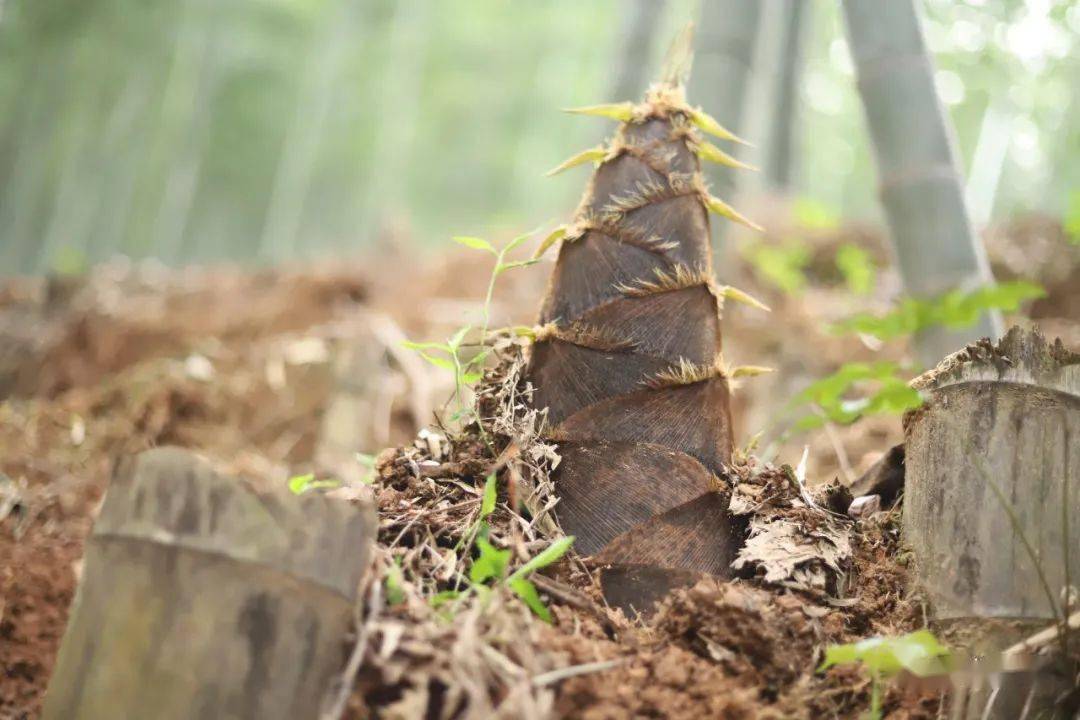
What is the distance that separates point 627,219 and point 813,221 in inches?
201

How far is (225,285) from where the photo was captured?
23.8 ft

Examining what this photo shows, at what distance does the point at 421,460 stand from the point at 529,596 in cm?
38

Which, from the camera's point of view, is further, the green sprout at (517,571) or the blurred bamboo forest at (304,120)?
the blurred bamboo forest at (304,120)

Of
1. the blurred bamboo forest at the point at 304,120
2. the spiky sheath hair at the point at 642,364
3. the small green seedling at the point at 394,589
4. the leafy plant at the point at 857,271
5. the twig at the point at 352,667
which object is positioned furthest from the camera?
the blurred bamboo forest at the point at 304,120

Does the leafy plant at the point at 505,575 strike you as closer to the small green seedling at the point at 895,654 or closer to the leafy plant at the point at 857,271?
the small green seedling at the point at 895,654

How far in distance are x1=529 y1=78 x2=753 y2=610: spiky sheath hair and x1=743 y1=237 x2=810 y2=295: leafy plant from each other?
154 inches

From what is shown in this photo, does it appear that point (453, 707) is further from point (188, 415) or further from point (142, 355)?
point (142, 355)

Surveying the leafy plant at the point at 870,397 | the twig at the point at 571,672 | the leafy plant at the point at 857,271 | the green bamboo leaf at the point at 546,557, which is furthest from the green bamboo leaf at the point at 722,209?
the leafy plant at the point at 857,271

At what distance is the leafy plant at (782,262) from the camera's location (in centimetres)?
518

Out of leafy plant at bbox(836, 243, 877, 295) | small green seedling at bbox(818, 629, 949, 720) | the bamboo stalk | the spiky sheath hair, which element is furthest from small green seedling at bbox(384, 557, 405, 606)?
leafy plant at bbox(836, 243, 877, 295)

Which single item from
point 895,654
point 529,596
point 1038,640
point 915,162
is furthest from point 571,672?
point 915,162

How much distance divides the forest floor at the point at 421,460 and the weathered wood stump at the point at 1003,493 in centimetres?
8

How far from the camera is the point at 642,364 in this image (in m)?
1.30

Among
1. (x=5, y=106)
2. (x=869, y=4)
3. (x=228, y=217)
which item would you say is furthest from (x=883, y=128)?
(x=228, y=217)
